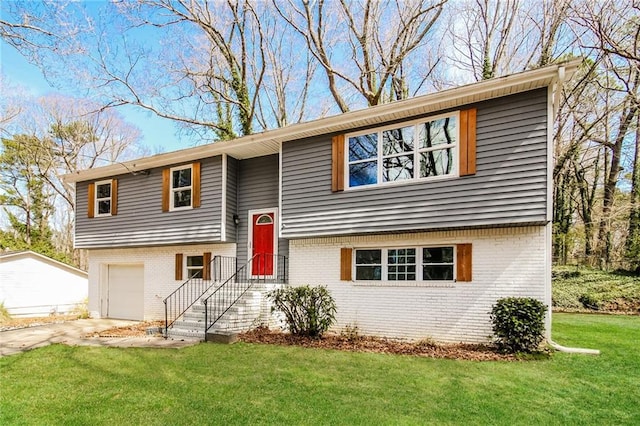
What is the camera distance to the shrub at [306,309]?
865cm

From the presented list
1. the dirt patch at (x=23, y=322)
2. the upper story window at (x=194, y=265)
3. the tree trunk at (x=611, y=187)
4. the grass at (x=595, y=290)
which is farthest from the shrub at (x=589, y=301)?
the dirt patch at (x=23, y=322)

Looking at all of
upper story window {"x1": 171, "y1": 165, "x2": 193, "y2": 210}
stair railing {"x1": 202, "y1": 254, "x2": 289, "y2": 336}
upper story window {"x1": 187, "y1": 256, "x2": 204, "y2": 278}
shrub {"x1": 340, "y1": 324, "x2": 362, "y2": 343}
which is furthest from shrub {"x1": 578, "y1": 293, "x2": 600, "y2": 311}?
upper story window {"x1": 171, "y1": 165, "x2": 193, "y2": 210}

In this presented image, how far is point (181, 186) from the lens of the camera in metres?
12.2

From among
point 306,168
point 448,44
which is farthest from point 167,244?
point 448,44

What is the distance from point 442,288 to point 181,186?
826 cm

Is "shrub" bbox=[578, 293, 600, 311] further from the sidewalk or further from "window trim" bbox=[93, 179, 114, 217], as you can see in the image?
"window trim" bbox=[93, 179, 114, 217]

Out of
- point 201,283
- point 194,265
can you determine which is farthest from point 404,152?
point 194,265

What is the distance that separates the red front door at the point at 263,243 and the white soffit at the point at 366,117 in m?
1.94

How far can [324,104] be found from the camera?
75.9 ft

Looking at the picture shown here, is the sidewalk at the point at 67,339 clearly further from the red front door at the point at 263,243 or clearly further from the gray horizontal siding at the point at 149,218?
the red front door at the point at 263,243

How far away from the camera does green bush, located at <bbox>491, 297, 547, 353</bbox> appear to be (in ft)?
22.7

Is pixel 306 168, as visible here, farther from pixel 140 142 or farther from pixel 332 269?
pixel 140 142

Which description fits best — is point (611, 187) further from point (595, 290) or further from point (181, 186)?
point (181, 186)

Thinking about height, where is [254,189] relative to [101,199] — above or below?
above
